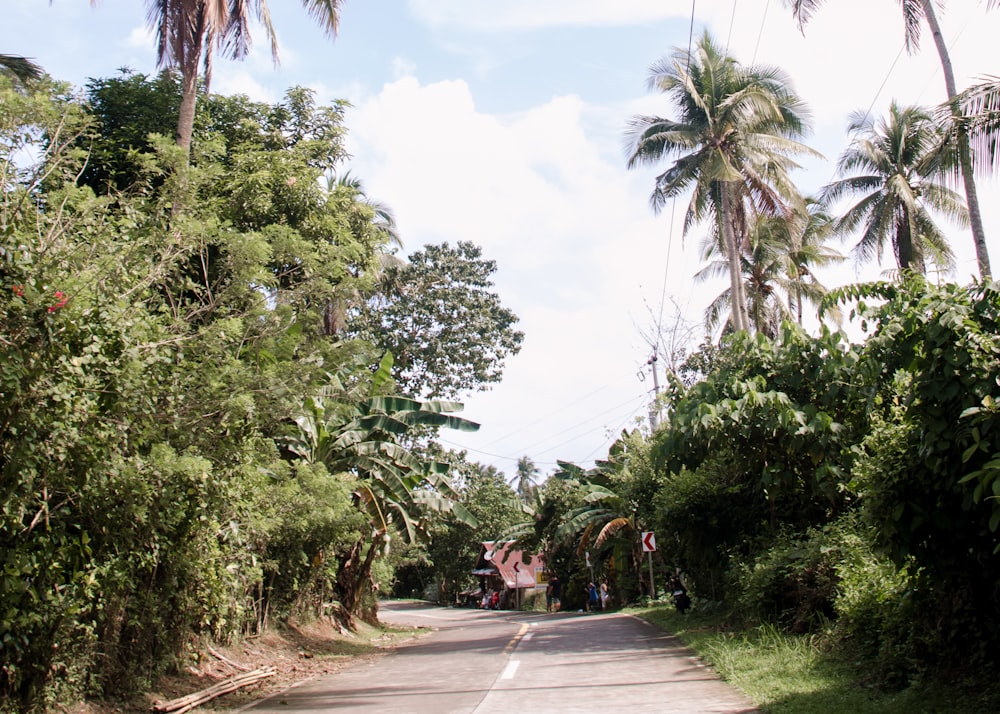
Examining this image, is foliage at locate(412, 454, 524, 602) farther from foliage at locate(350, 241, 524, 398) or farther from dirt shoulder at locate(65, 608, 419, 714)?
dirt shoulder at locate(65, 608, 419, 714)

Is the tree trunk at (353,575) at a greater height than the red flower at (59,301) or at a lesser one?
lesser

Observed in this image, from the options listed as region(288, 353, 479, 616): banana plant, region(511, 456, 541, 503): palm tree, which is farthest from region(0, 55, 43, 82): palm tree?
region(511, 456, 541, 503): palm tree

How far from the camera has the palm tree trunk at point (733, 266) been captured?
1002 inches

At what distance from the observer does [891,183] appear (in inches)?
1181

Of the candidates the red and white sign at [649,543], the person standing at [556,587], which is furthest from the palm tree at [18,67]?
the person standing at [556,587]

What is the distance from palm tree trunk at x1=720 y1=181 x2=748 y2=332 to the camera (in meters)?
25.5

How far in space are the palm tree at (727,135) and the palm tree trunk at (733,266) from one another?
1.2 inches

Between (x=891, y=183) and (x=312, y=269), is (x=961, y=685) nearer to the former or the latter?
(x=312, y=269)

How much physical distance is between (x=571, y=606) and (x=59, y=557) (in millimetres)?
36645

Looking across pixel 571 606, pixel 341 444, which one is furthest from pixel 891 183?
pixel 571 606

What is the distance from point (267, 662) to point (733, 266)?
17.7m

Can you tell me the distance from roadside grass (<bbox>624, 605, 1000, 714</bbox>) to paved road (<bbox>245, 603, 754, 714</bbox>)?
1.11 feet

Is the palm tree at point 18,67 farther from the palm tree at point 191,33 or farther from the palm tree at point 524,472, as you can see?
the palm tree at point 524,472

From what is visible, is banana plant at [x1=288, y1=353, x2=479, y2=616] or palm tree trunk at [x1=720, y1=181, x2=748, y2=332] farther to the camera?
palm tree trunk at [x1=720, y1=181, x2=748, y2=332]
